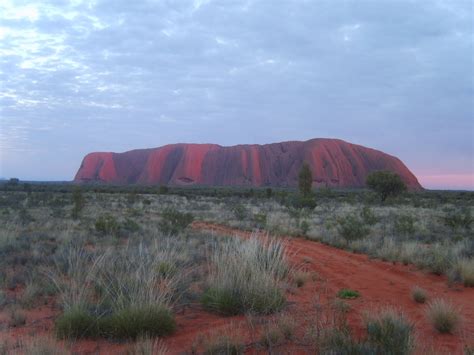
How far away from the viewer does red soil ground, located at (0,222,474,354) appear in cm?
470

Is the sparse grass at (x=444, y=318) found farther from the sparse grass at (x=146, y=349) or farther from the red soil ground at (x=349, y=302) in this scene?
the sparse grass at (x=146, y=349)

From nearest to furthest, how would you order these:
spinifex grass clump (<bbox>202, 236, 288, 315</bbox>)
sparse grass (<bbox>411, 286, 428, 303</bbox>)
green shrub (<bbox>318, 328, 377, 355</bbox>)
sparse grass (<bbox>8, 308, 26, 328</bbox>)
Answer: green shrub (<bbox>318, 328, 377, 355</bbox>), sparse grass (<bbox>8, 308, 26, 328</bbox>), spinifex grass clump (<bbox>202, 236, 288, 315</bbox>), sparse grass (<bbox>411, 286, 428, 303</bbox>)

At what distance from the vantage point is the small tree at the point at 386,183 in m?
38.5

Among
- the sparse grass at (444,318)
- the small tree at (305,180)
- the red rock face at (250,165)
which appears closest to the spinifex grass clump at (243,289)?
the sparse grass at (444,318)

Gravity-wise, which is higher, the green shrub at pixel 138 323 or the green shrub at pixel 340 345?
the green shrub at pixel 340 345

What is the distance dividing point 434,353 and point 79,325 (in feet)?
12.1

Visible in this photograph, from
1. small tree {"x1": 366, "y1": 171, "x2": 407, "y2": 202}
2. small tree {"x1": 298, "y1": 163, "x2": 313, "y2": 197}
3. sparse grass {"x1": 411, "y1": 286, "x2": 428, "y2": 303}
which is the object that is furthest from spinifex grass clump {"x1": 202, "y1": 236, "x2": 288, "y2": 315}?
small tree {"x1": 366, "y1": 171, "x2": 407, "y2": 202}

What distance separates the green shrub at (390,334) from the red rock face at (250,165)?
315 ft

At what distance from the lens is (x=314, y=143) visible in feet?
359

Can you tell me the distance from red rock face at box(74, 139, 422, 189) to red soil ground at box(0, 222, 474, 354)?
3590 inches

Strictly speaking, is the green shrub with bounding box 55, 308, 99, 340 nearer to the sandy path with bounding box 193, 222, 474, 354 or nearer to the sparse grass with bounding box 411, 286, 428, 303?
the sandy path with bounding box 193, 222, 474, 354

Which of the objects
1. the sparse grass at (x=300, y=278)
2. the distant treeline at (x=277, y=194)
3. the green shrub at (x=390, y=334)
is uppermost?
the distant treeline at (x=277, y=194)

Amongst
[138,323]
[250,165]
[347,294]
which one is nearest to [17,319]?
[138,323]

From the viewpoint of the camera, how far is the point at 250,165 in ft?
354
